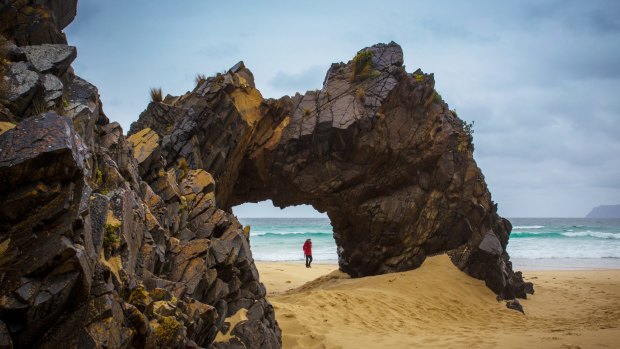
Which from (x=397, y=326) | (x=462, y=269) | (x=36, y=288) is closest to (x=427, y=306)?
(x=397, y=326)

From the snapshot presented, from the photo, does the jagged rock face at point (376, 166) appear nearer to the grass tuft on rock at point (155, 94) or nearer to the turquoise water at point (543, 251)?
the grass tuft on rock at point (155, 94)

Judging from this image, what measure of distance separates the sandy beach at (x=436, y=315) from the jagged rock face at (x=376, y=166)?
141cm

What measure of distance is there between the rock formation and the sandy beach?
1.49m

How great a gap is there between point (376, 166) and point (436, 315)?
677cm

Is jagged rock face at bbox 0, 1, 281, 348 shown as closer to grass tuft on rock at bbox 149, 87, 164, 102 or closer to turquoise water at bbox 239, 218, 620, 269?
grass tuft on rock at bbox 149, 87, 164, 102

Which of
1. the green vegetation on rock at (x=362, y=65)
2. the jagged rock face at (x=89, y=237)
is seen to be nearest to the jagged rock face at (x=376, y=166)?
the green vegetation on rock at (x=362, y=65)

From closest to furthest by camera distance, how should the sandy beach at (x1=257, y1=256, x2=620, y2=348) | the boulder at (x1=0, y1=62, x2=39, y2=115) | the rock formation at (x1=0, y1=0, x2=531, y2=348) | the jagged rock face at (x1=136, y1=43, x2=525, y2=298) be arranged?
the rock formation at (x1=0, y1=0, x2=531, y2=348) → the boulder at (x1=0, y1=62, x2=39, y2=115) → the sandy beach at (x1=257, y1=256, x2=620, y2=348) → the jagged rock face at (x1=136, y1=43, x2=525, y2=298)

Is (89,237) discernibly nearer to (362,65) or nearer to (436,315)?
(436,315)

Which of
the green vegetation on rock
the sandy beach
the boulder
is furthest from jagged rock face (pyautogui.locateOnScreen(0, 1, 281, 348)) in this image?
the green vegetation on rock

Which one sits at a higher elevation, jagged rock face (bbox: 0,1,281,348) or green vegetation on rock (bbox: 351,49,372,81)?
green vegetation on rock (bbox: 351,49,372,81)

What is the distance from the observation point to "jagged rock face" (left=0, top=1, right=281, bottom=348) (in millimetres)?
4445

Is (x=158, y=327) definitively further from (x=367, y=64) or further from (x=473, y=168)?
(x=473, y=168)

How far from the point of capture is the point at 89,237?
17.0 feet

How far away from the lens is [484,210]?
64.0ft
